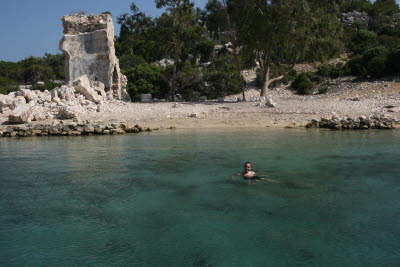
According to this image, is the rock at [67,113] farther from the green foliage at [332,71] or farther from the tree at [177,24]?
the green foliage at [332,71]

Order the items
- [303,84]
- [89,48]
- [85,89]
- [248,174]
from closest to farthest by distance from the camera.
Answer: [248,174]
[85,89]
[89,48]
[303,84]

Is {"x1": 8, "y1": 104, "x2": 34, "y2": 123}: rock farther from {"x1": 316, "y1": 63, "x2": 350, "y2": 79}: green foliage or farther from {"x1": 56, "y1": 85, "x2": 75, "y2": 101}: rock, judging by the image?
{"x1": 316, "y1": 63, "x2": 350, "y2": 79}: green foliage

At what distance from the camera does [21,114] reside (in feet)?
60.7

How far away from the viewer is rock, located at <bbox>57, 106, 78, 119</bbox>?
19.3m

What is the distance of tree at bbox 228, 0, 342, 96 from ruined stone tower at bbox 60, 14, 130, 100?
8214 millimetres

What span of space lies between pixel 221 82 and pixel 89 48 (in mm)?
11575

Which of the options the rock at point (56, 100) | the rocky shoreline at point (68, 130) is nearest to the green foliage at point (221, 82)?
the rock at point (56, 100)

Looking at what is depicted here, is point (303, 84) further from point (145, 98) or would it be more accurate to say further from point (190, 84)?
point (145, 98)

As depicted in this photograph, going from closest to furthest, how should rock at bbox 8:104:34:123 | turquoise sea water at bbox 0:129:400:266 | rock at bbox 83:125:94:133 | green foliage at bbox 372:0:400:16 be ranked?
turquoise sea water at bbox 0:129:400:266, rock at bbox 83:125:94:133, rock at bbox 8:104:34:123, green foliage at bbox 372:0:400:16

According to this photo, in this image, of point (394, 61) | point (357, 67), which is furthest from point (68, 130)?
point (357, 67)

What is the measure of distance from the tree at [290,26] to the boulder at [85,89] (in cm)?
975

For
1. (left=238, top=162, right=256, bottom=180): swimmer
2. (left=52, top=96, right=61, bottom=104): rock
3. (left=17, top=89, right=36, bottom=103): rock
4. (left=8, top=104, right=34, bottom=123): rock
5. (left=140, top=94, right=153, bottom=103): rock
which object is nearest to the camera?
(left=238, top=162, right=256, bottom=180): swimmer

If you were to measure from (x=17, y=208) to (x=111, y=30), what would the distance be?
20130 millimetres

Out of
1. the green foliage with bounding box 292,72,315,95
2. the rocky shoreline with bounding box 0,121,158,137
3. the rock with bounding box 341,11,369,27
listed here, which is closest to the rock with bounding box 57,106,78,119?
the rocky shoreline with bounding box 0,121,158,137
